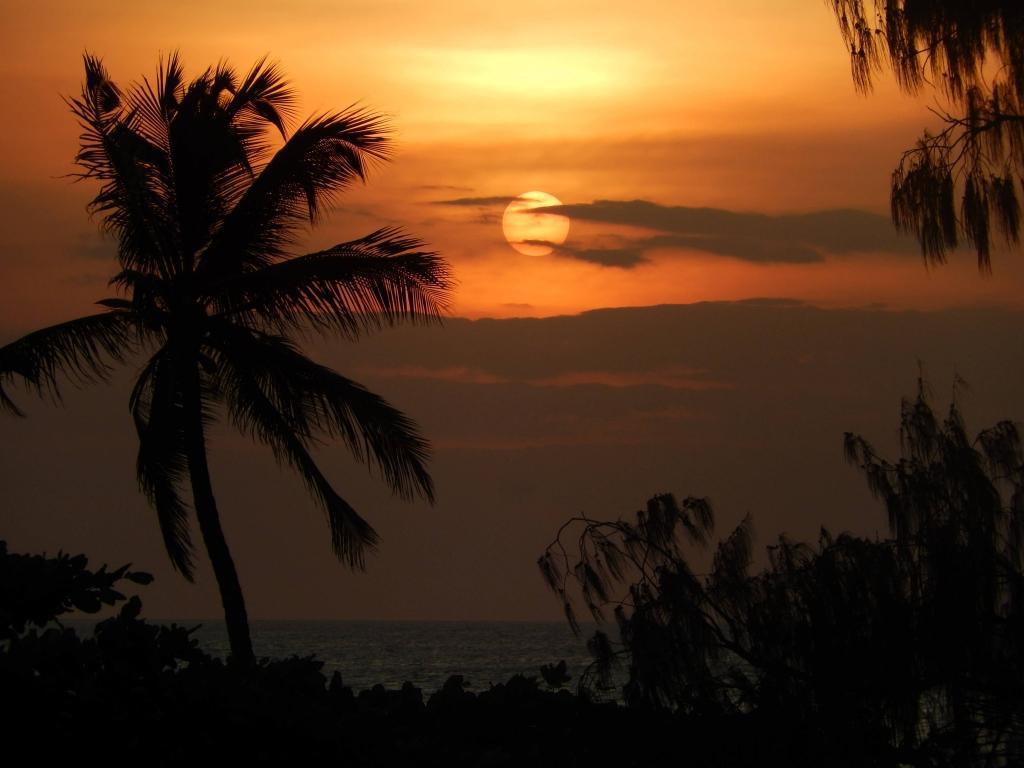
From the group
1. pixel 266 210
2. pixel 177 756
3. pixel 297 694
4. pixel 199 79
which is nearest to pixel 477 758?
pixel 297 694

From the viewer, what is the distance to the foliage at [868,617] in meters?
8.43

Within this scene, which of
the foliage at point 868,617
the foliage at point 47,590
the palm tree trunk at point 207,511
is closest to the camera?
the foliage at point 47,590

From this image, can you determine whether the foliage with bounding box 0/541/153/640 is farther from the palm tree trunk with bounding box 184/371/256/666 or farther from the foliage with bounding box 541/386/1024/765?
the palm tree trunk with bounding box 184/371/256/666

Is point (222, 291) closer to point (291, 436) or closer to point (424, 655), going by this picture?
point (291, 436)

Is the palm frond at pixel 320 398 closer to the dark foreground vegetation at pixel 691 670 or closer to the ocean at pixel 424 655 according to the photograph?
the dark foreground vegetation at pixel 691 670

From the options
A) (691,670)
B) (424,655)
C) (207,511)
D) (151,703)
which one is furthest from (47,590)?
(424,655)

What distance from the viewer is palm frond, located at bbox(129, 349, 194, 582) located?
614 inches

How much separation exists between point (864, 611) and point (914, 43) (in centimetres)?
463

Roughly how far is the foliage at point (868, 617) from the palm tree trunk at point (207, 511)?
21.5 ft

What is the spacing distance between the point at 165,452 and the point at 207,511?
1.03 metres

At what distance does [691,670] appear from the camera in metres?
9.41

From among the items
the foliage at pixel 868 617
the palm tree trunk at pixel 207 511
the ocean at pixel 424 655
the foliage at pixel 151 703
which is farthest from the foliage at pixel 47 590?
the ocean at pixel 424 655

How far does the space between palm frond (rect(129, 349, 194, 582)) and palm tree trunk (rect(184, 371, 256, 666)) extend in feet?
0.75

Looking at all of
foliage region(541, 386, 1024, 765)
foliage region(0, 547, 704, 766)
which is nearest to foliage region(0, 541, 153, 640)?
foliage region(0, 547, 704, 766)
